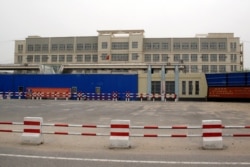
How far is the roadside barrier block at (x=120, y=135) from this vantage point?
992 centimetres

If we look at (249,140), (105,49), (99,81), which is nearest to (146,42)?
(105,49)

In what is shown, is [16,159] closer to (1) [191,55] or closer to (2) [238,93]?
(2) [238,93]

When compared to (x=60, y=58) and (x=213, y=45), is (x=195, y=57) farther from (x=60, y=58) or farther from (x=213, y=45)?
(x=60, y=58)

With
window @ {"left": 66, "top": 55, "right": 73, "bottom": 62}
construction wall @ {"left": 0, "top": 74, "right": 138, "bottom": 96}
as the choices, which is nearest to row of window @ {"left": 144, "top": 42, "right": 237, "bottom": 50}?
window @ {"left": 66, "top": 55, "right": 73, "bottom": 62}

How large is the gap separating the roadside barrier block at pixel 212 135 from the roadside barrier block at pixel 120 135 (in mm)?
2406

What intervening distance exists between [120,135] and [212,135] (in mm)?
2853

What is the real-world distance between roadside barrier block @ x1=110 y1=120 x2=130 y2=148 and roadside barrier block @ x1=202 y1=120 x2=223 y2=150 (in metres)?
2.41

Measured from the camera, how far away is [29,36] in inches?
3952

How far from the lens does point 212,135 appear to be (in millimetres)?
9852

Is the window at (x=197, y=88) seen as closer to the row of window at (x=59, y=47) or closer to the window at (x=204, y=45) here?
the window at (x=204, y=45)

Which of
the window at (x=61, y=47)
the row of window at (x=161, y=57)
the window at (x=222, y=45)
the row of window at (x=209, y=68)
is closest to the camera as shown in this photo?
the row of window at (x=209, y=68)

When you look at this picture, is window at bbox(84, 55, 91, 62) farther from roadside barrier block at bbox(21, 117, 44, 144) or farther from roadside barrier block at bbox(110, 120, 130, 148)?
roadside barrier block at bbox(110, 120, 130, 148)

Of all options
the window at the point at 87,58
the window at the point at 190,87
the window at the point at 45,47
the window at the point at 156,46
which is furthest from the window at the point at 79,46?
the window at the point at 190,87

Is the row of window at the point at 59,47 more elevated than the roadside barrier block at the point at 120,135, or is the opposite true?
the row of window at the point at 59,47
